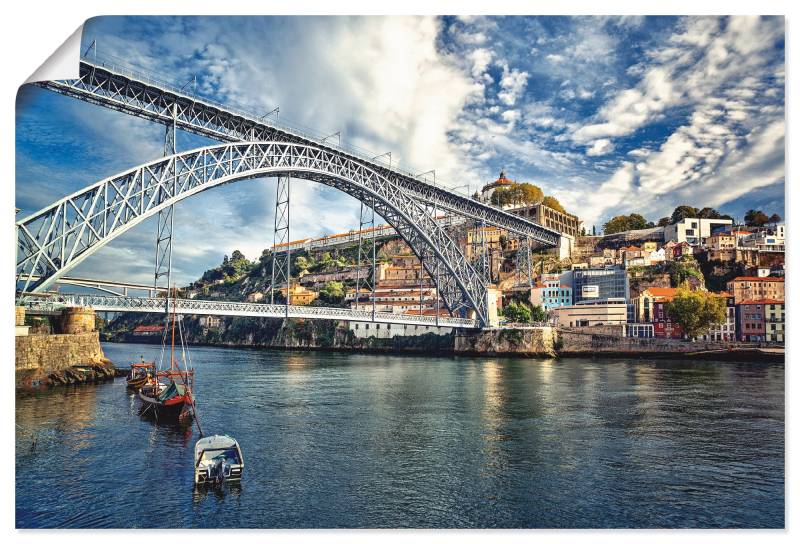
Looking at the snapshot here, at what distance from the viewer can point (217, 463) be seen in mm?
7562

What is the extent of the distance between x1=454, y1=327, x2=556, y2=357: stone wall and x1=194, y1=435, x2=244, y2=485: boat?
26.0 metres

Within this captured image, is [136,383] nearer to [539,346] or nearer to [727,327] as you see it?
[727,327]

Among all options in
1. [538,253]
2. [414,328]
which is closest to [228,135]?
[414,328]

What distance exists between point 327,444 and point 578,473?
4279 mm

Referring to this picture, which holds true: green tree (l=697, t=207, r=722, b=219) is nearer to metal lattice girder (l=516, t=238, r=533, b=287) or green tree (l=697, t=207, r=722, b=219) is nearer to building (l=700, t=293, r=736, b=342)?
building (l=700, t=293, r=736, b=342)

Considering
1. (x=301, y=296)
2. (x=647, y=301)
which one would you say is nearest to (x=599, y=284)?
(x=647, y=301)

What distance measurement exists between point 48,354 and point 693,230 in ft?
90.5

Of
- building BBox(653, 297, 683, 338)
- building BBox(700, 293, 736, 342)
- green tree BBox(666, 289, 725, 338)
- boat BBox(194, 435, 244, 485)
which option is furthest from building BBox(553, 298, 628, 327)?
boat BBox(194, 435, 244, 485)

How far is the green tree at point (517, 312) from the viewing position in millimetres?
35969
